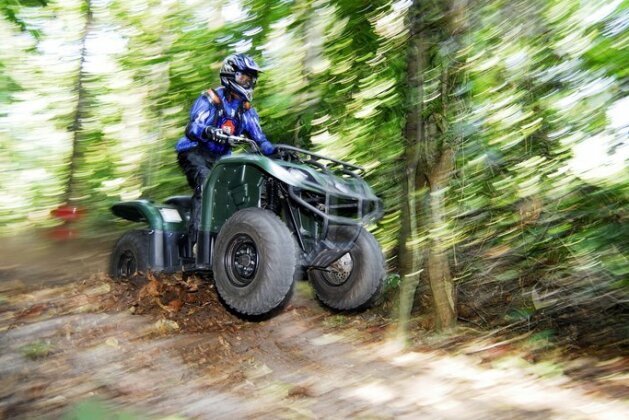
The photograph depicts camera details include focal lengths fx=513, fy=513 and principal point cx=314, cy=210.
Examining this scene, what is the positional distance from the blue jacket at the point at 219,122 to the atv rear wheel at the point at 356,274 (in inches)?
45.5

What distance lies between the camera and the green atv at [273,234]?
371 cm

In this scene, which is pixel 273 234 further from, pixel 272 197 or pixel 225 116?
pixel 225 116

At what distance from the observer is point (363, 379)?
353 centimetres

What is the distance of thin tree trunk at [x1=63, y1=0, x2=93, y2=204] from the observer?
10211 mm

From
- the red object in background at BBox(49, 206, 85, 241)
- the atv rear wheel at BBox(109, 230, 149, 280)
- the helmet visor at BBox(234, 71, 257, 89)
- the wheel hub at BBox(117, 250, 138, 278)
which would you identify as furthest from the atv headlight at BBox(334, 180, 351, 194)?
the red object in background at BBox(49, 206, 85, 241)

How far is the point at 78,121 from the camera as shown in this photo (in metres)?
10.4

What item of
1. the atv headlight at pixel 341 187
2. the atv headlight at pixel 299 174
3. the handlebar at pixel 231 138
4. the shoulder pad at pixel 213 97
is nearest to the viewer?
the atv headlight at pixel 299 174

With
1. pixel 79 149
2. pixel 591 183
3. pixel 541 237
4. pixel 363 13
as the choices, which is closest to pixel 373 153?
pixel 363 13

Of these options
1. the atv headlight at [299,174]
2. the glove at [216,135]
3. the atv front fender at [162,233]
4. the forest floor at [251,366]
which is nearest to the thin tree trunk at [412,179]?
the forest floor at [251,366]

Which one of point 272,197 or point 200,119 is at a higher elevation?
point 200,119

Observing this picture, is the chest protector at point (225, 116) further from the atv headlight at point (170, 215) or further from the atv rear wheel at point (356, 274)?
the atv rear wheel at point (356, 274)

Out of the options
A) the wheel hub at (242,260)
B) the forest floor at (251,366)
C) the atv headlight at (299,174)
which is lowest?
the forest floor at (251,366)

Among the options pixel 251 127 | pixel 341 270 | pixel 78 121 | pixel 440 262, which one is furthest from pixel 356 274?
pixel 78 121

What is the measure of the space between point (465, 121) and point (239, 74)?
1.98 metres
